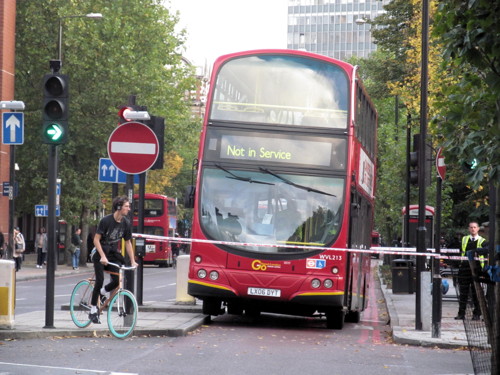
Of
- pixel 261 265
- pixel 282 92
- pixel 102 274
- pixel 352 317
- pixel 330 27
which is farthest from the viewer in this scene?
pixel 330 27

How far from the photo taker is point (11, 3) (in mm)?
49312

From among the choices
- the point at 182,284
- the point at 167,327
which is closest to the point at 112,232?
the point at 167,327

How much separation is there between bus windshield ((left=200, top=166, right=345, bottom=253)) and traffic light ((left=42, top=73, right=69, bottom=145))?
347 centimetres

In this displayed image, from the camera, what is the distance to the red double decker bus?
55.3 feet

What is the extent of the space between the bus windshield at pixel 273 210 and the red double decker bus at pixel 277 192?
2cm

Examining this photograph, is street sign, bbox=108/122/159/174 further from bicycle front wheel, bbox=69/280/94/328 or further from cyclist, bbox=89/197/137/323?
bicycle front wheel, bbox=69/280/94/328

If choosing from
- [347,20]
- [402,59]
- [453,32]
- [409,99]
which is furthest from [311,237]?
[347,20]

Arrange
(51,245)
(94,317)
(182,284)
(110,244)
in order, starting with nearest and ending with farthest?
(51,245), (94,317), (110,244), (182,284)

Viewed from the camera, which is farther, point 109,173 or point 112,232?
point 109,173

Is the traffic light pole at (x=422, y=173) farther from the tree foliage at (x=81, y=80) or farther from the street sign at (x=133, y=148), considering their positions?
the tree foliage at (x=81, y=80)

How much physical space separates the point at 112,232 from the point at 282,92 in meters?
4.11

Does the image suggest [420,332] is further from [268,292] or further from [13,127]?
[13,127]

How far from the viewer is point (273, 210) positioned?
1705 cm

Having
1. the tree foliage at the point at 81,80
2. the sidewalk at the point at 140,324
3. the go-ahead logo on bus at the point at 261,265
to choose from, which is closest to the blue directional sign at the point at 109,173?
the sidewalk at the point at 140,324
